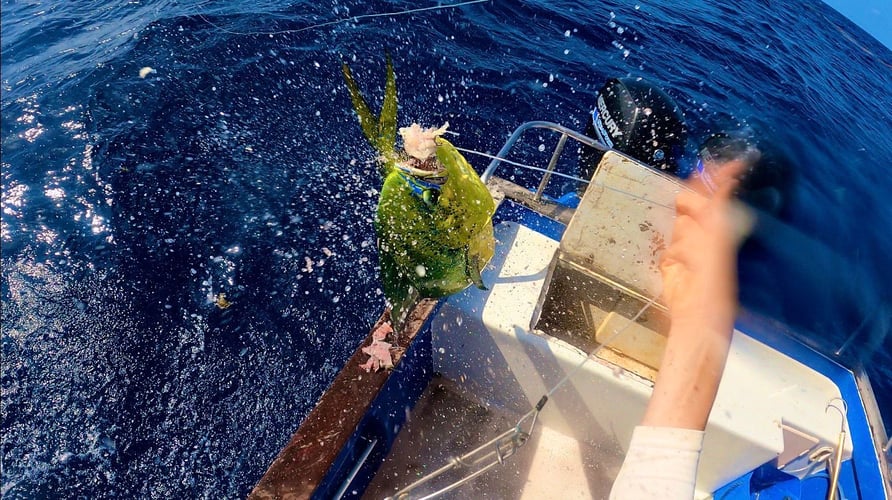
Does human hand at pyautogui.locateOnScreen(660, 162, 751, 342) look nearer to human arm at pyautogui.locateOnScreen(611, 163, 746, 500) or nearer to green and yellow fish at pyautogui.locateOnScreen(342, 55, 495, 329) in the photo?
human arm at pyautogui.locateOnScreen(611, 163, 746, 500)

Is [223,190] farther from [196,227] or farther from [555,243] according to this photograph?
[555,243]

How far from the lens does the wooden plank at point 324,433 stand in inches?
68.9

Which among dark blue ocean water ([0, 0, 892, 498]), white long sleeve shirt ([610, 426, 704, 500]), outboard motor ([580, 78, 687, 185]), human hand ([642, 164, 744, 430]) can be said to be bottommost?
dark blue ocean water ([0, 0, 892, 498])

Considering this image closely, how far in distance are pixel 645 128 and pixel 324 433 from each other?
3.25 m

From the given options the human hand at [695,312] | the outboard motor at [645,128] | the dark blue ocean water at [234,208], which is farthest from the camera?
the outboard motor at [645,128]

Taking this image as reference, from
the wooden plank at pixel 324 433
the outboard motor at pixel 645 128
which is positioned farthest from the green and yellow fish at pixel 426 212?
the outboard motor at pixel 645 128

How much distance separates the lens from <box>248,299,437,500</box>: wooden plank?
1751 millimetres

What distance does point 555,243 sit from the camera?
2730 millimetres

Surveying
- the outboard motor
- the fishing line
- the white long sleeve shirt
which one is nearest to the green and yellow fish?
the white long sleeve shirt

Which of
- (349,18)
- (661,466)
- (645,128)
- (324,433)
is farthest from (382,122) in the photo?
(349,18)

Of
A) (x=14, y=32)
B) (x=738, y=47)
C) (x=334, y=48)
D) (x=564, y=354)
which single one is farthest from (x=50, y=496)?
(x=738, y=47)

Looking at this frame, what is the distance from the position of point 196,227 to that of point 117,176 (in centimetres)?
112

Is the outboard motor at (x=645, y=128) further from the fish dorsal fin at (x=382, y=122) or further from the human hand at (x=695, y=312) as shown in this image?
the fish dorsal fin at (x=382, y=122)

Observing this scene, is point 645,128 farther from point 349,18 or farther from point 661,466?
point 349,18
